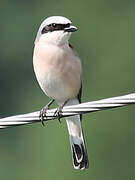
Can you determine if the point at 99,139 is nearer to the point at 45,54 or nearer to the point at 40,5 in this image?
the point at 45,54

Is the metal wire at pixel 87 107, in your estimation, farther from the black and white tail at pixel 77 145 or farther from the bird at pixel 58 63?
the black and white tail at pixel 77 145

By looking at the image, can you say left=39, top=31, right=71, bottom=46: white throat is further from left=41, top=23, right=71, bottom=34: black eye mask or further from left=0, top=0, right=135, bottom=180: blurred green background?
left=0, top=0, right=135, bottom=180: blurred green background

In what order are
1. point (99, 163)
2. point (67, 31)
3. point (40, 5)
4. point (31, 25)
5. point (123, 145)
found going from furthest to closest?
1. point (40, 5)
2. point (31, 25)
3. point (123, 145)
4. point (99, 163)
5. point (67, 31)

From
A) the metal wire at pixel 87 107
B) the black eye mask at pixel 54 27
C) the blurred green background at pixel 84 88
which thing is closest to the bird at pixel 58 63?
the black eye mask at pixel 54 27

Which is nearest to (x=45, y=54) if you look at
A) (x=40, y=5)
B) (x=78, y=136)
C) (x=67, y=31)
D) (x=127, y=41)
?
(x=67, y=31)

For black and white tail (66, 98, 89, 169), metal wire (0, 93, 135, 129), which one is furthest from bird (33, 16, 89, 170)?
metal wire (0, 93, 135, 129)

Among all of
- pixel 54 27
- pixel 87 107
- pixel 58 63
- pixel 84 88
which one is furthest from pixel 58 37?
pixel 84 88
